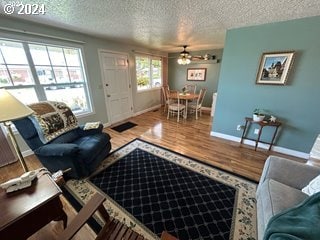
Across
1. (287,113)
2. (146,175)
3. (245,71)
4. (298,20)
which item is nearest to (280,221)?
(146,175)

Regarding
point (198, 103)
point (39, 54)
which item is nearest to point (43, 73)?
point (39, 54)

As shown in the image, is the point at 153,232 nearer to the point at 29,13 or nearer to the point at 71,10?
the point at 71,10

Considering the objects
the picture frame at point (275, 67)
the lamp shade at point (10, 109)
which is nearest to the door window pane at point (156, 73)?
the picture frame at point (275, 67)

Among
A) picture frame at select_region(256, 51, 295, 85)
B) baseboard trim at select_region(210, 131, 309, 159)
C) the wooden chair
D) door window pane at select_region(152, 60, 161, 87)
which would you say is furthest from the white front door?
picture frame at select_region(256, 51, 295, 85)

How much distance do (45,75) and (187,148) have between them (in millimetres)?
3116

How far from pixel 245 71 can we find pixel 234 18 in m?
0.96

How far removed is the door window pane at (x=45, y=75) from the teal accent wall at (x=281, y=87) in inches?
137

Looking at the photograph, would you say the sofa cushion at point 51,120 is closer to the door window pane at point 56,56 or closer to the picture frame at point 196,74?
the door window pane at point 56,56

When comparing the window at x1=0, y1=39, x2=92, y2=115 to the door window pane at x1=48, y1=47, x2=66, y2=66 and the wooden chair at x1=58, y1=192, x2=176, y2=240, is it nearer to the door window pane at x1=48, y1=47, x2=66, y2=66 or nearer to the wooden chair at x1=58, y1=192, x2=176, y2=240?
the door window pane at x1=48, y1=47, x2=66, y2=66

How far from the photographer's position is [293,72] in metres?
2.31

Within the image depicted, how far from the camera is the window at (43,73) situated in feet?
7.55

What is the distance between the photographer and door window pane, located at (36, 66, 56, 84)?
261cm

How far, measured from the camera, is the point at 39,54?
A: 2576mm

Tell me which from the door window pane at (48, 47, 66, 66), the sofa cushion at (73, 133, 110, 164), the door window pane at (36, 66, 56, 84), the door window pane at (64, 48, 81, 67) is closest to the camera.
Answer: the sofa cushion at (73, 133, 110, 164)
